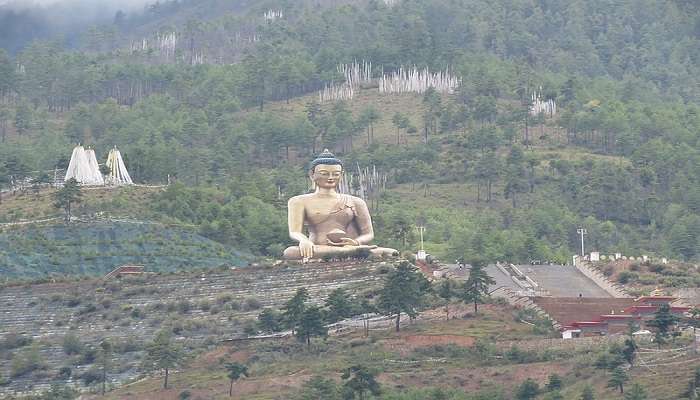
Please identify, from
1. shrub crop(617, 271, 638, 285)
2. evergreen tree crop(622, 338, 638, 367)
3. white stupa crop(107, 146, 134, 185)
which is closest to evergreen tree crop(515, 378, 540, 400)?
evergreen tree crop(622, 338, 638, 367)

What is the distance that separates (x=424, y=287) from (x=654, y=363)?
421 inches

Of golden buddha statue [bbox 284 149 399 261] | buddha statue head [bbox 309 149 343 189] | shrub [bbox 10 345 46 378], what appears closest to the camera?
shrub [bbox 10 345 46 378]

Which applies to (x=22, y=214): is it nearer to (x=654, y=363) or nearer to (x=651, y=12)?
(x=654, y=363)

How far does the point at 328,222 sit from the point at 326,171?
1.64 metres

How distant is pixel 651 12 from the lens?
625 ft

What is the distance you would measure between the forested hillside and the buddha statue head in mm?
15896

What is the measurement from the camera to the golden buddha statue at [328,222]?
89.8m

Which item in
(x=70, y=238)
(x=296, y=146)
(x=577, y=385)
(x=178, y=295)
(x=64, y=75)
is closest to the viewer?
(x=577, y=385)

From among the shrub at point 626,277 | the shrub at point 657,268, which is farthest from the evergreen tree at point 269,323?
the shrub at point 657,268

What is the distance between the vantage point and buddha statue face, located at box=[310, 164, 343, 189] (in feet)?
296

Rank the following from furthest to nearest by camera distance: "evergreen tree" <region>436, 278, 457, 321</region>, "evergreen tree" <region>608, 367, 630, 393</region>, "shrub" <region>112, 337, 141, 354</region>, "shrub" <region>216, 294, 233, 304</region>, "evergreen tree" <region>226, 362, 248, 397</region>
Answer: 1. "shrub" <region>216, 294, 233, 304</region>
2. "evergreen tree" <region>436, 278, 457, 321</region>
3. "shrub" <region>112, 337, 141, 354</region>
4. "evergreen tree" <region>226, 362, 248, 397</region>
5. "evergreen tree" <region>608, 367, 630, 393</region>

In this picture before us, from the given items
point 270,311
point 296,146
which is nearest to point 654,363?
point 270,311

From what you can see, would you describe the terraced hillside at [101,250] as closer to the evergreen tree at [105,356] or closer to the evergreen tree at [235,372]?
the evergreen tree at [105,356]

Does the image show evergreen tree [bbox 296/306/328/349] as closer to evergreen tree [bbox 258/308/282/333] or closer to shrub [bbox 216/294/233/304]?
evergreen tree [bbox 258/308/282/333]
